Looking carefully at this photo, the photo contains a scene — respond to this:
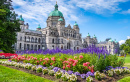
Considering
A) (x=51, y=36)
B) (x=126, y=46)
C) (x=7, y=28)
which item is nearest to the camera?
(x=7, y=28)

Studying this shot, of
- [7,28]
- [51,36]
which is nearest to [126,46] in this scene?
[51,36]

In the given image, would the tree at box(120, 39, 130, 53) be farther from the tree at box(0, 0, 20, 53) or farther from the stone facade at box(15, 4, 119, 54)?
the tree at box(0, 0, 20, 53)

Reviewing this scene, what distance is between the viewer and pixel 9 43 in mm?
20188

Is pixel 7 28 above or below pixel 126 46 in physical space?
above

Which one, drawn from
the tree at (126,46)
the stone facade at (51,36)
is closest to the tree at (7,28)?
the stone facade at (51,36)

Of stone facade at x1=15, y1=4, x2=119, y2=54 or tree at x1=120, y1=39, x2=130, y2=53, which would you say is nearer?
stone facade at x1=15, y1=4, x2=119, y2=54

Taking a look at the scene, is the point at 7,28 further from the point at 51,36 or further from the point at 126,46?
the point at 126,46

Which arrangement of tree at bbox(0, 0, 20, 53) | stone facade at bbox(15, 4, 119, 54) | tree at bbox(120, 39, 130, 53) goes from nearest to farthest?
tree at bbox(0, 0, 20, 53) → stone facade at bbox(15, 4, 119, 54) → tree at bbox(120, 39, 130, 53)

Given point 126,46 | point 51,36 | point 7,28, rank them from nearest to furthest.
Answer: point 7,28 < point 51,36 < point 126,46

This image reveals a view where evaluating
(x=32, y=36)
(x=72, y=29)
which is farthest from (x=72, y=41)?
(x=32, y=36)

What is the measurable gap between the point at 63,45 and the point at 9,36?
31.4 meters

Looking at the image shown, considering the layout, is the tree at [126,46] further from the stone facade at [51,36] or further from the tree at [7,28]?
the tree at [7,28]

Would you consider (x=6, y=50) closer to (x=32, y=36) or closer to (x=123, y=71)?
(x=123, y=71)

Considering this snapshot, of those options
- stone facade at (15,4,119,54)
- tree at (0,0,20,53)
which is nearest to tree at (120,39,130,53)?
stone facade at (15,4,119,54)
